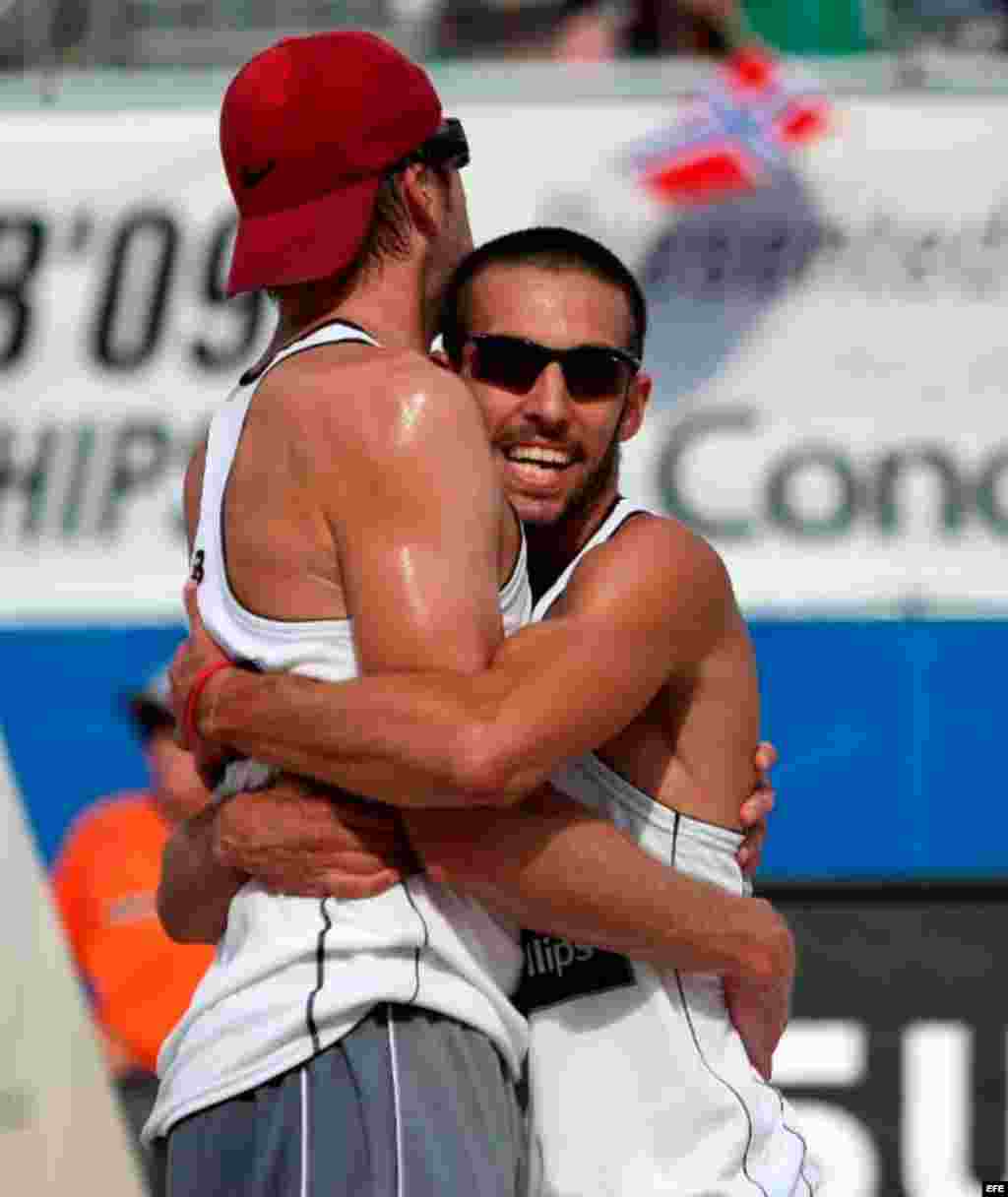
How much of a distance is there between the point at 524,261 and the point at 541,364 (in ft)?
0.43

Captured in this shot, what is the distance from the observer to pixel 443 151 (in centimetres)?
294

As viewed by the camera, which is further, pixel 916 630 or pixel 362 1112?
pixel 916 630

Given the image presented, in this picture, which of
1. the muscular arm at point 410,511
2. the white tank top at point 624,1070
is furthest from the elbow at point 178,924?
the muscular arm at point 410,511

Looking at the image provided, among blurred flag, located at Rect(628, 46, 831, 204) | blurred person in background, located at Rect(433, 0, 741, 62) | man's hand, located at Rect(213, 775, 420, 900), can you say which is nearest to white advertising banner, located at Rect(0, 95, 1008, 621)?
blurred flag, located at Rect(628, 46, 831, 204)

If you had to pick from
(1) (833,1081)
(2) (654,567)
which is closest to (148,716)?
(1) (833,1081)

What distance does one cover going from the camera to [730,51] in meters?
6.50

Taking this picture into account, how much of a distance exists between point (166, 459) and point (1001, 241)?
7.03 ft

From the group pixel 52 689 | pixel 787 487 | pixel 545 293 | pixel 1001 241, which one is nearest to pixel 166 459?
pixel 52 689

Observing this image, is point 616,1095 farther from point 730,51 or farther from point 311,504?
point 730,51

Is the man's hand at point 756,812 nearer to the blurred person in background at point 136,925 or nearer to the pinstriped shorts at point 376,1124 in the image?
the pinstriped shorts at point 376,1124

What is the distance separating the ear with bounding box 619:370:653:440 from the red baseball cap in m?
0.40

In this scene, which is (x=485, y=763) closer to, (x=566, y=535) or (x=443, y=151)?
(x=566, y=535)

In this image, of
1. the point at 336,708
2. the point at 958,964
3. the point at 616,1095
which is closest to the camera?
the point at 336,708

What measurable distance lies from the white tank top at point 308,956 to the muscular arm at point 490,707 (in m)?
0.06
